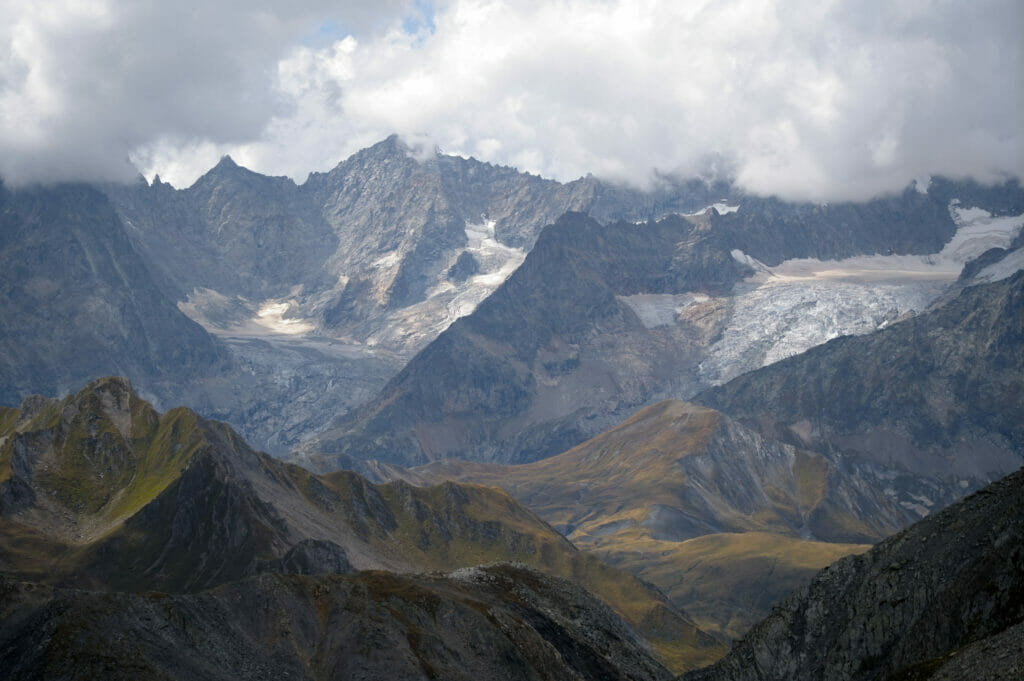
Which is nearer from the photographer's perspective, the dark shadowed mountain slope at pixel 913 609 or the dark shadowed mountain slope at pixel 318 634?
the dark shadowed mountain slope at pixel 913 609

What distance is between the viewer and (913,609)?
104 meters

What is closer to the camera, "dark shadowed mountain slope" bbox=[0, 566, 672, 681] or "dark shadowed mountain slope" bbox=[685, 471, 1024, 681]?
"dark shadowed mountain slope" bbox=[685, 471, 1024, 681]

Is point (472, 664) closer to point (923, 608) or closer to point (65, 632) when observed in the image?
point (65, 632)

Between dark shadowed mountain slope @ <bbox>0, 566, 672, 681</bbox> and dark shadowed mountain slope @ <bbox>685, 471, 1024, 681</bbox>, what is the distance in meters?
26.4

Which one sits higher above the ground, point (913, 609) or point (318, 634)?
point (318, 634)

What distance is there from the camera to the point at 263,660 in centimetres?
12950

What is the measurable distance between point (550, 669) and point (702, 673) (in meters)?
21.5

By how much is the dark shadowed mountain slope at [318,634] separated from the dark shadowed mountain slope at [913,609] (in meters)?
26.4

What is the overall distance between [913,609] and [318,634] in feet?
228

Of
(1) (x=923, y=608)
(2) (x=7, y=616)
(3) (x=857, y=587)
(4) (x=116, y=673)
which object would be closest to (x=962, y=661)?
(1) (x=923, y=608)

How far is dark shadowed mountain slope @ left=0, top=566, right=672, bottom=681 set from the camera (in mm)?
114375

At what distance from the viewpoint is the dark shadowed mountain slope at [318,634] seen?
4503 inches

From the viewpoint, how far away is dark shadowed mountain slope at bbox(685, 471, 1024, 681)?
299 ft

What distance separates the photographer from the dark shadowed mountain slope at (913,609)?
91.2m
